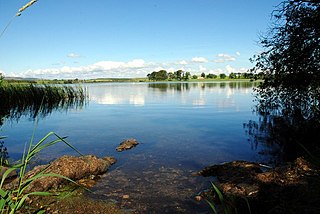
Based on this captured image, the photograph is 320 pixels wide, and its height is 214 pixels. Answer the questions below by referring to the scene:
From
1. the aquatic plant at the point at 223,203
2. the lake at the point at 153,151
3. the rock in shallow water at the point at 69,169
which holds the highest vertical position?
the aquatic plant at the point at 223,203

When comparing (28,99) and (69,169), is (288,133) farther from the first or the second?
(28,99)

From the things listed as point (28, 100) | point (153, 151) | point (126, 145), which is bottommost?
point (153, 151)

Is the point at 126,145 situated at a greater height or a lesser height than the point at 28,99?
lesser

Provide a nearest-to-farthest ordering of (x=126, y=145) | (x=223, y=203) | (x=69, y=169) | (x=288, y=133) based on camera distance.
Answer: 1. (x=223, y=203)
2. (x=69, y=169)
3. (x=126, y=145)
4. (x=288, y=133)

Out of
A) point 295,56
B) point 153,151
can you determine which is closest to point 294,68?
point 295,56

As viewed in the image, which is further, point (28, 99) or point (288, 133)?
point (28, 99)

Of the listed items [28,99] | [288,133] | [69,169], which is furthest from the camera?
[28,99]

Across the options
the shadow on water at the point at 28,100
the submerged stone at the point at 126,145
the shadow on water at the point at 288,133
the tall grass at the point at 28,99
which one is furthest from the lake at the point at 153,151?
the tall grass at the point at 28,99

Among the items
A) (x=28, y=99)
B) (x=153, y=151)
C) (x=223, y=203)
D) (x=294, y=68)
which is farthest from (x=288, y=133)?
(x=28, y=99)

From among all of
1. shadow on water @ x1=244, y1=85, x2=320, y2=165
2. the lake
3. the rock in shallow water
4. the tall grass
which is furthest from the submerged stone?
the tall grass

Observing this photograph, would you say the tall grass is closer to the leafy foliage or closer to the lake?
the lake

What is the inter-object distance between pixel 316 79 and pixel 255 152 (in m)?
5.79

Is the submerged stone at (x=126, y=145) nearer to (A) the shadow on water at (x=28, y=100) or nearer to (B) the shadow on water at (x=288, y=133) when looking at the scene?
(B) the shadow on water at (x=288, y=133)

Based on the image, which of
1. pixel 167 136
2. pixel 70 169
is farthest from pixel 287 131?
pixel 70 169
